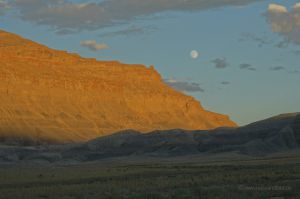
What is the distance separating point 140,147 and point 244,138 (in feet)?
68.4

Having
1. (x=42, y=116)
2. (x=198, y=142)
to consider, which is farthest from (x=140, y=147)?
(x=42, y=116)

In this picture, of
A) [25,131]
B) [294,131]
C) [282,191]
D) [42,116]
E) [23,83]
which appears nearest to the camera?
[282,191]

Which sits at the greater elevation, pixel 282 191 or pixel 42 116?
pixel 42 116

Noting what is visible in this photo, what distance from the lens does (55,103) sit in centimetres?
19050

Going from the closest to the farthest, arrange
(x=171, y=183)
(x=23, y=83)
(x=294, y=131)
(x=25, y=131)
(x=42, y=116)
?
(x=171, y=183), (x=294, y=131), (x=25, y=131), (x=42, y=116), (x=23, y=83)

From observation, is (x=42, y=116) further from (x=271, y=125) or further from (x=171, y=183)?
(x=171, y=183)

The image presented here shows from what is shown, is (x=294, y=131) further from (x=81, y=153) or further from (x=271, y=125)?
(x=81, y=153)

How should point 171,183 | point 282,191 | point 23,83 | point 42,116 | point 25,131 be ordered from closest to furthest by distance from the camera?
point 282,191 < point 171,183 < point 25,131 < point 42,116 < point 23,83

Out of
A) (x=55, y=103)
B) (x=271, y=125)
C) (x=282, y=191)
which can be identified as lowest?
(x=282, y=191)

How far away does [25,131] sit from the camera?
161625mm

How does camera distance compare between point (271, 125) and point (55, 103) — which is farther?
point (55, 103)

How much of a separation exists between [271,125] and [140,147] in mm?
26507

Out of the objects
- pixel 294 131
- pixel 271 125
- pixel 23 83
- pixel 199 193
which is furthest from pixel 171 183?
pixel 23 83

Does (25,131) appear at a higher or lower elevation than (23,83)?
lower
